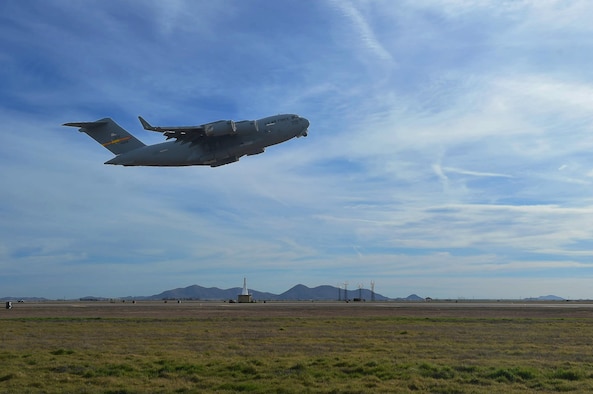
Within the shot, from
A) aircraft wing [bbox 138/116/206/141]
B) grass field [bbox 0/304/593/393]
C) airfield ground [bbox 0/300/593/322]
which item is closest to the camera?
grass field [bbox 0/304/593/393]

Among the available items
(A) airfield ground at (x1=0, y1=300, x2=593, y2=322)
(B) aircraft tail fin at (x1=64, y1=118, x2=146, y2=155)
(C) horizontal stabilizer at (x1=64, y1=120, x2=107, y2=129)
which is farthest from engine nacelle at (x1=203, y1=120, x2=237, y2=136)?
(A) airfield ground at (x1=0, y1=300, x2=593, y2=322)

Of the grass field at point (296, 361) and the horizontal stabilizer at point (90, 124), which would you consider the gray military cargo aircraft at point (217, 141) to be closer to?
the horizontal stabilizer at point (90, 124)

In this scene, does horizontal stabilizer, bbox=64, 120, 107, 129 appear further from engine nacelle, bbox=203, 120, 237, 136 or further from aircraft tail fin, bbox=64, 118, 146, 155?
engine nacelle, bbox=203, 120, 237, 136

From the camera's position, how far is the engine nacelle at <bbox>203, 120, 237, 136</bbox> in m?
46.2

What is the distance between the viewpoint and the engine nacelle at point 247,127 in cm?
4631

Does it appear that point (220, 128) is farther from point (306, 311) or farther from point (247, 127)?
point (306, 311)

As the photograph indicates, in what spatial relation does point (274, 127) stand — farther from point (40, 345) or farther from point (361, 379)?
point (361, 379)

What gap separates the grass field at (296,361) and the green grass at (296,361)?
0.14ft

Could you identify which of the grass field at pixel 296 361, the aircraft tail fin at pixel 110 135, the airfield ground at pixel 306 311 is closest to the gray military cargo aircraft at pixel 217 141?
the aircraft tail fin at pixel 110 135

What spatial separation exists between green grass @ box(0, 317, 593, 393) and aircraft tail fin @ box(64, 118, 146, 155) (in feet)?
67.1

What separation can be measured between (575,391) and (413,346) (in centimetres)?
1314

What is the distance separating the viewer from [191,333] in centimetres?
3891

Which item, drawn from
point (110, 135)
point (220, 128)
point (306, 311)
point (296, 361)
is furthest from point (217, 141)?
point (306, 311)

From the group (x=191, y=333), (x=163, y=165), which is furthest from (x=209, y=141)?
(x=191, y=333)
